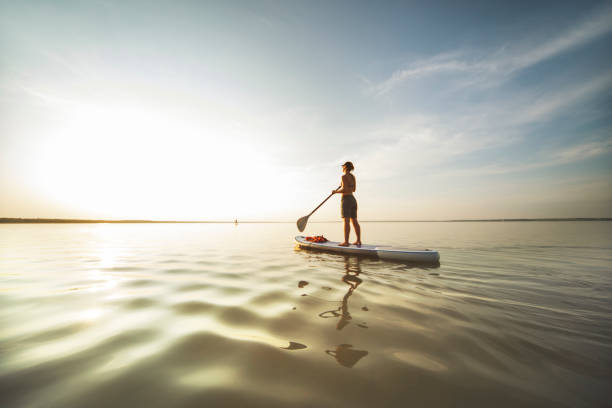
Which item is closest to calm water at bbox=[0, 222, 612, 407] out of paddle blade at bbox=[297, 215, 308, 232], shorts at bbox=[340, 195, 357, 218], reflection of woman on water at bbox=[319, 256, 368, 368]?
reflection of woman on water at bbox=[319, 256, 368, 368]

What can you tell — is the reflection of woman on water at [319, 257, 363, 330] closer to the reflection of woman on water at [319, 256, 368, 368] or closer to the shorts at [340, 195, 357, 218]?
the reflection of woman on water at [319, 256, 368, 368]

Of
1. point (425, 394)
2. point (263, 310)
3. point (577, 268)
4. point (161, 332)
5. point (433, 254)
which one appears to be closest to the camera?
point (425, 394)

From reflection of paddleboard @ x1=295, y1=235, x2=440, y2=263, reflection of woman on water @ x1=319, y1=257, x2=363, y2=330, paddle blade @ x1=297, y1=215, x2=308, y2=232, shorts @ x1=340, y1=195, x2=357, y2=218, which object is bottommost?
reflection of woman on water @ x1=319, y1=257, x2=363, y2=330

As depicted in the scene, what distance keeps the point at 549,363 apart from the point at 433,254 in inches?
180

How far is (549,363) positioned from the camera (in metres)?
1.83

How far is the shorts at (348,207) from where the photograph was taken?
8.04 metres

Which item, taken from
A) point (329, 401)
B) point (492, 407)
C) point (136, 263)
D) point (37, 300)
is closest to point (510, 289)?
point (492, 407)

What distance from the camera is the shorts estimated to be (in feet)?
26.4

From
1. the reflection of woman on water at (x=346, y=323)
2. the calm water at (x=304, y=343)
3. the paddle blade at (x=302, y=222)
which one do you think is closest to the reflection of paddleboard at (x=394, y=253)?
the calm water at (x=304, y=343)

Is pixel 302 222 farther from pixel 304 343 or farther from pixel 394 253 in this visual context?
pixel 304 343

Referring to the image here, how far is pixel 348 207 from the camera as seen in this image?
809 cm

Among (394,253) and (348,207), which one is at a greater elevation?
(348,207)

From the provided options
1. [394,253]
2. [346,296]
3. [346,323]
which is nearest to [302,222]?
[394,253]

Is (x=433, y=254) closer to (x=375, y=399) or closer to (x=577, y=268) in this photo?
(x=577, y=268)
